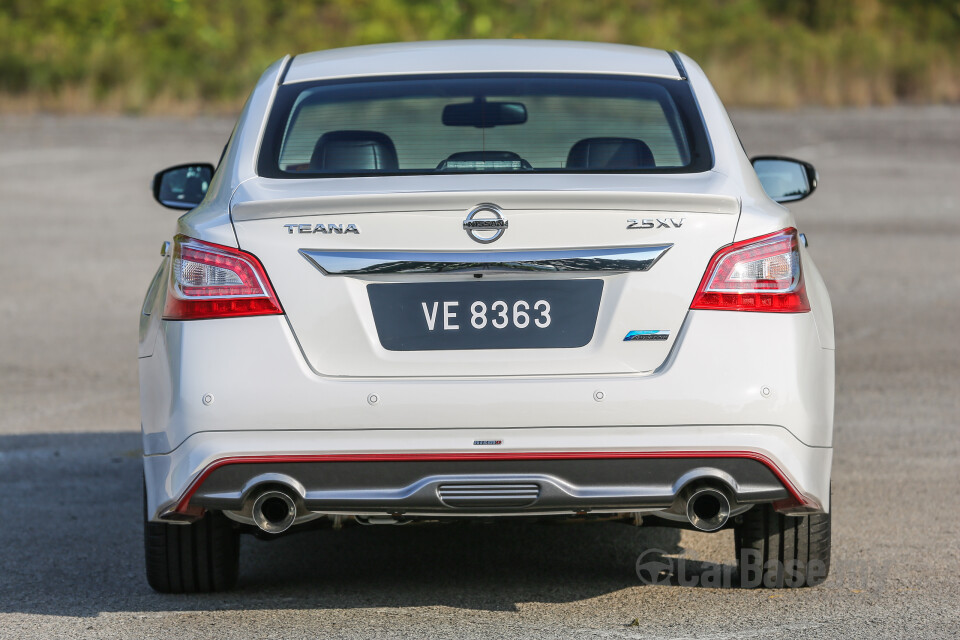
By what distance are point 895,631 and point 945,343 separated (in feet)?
18.9

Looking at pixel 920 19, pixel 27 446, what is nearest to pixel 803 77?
pixel 920 19

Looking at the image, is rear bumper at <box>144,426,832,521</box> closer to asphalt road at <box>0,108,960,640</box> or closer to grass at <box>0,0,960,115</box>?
asphalt road at <box>0,108,960,640</box>

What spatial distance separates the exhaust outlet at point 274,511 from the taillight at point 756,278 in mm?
1199

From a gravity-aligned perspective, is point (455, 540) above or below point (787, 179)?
below

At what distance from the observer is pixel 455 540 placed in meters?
5.52

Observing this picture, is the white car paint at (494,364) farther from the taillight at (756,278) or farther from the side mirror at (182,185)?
the side mirror at (182,185)

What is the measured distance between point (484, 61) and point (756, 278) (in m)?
1.44

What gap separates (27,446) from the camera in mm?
7191

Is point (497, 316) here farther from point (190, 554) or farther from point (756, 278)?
point (190, 554)

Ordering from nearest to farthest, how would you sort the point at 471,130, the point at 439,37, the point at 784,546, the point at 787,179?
the point at 784,546 < the point at 471,130 < the point at 787,179 < the point at 439,37

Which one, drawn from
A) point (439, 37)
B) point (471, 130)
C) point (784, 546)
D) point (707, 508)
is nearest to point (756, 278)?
point (707, 508)

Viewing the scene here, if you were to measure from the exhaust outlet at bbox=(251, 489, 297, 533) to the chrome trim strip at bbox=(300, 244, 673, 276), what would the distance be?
24.7 inches

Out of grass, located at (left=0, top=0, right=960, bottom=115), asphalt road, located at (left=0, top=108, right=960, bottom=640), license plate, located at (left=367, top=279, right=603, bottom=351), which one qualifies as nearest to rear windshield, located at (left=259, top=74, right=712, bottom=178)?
license plate, located at (left=367, top=279, right=603, bottom=351)

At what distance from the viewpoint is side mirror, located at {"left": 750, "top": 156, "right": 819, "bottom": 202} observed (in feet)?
17.7
